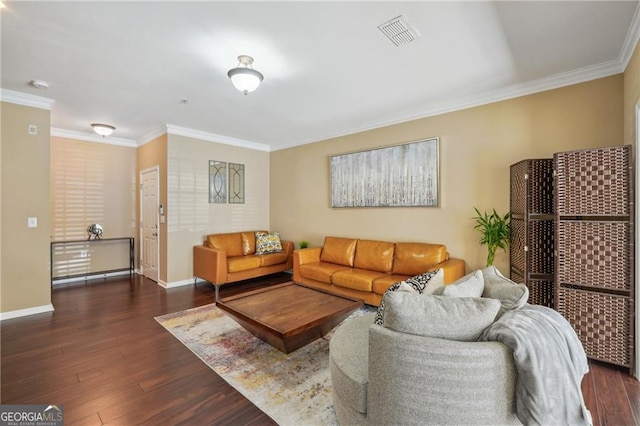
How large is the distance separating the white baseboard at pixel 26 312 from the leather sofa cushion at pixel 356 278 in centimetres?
376

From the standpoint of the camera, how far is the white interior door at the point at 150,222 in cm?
518

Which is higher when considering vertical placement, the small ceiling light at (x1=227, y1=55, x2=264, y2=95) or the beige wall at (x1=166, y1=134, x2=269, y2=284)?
the small ceiling light at (x1=227, y1=55, x2=264, y2=95)

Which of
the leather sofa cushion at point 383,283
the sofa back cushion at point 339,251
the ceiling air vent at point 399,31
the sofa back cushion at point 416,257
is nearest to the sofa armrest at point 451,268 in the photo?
the sofa back cushion at point 416,257

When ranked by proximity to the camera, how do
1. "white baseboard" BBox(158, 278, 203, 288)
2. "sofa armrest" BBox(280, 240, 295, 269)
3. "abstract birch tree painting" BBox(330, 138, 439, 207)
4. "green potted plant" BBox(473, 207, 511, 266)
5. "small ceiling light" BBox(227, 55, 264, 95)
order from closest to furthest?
"small ceiling light" BBox(227, 55, 264, 95) → "green potted plant" BBox(473, 207, 511, 266) → "abstract birch tree painting" BBox(330, 138, 439, 207) → "white baseboard" BBox(158, 278, 203, 288) → "sofa armrest" BBox(280, 240, 295, 269)

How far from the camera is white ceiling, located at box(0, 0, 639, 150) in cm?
205

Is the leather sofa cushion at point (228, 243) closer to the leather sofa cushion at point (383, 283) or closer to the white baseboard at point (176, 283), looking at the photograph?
the white baseboard at point (176, 283)

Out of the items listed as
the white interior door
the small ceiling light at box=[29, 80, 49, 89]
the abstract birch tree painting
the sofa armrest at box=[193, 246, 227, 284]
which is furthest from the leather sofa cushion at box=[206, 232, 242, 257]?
the small ceiling light at box=[29, 80, 49, 89]

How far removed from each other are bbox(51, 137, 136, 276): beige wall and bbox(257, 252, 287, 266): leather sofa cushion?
2.98 metres

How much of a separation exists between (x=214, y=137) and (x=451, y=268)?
15.1 feet

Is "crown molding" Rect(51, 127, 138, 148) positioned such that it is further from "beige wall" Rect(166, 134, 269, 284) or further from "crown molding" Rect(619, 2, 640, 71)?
"crown molding" Rect(619, 2, 640, 71)

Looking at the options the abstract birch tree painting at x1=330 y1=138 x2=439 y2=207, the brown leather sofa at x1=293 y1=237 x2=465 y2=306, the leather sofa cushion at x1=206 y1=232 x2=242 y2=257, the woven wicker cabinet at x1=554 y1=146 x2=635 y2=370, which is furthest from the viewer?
the leather sofa cushion at x1=206 y1=232 x2=242 y2=257

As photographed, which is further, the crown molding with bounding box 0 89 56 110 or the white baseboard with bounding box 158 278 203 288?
the white baseboard with bounding box 158 278 203 288

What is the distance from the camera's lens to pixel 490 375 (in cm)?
124

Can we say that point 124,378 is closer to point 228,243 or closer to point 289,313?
point 289,313
